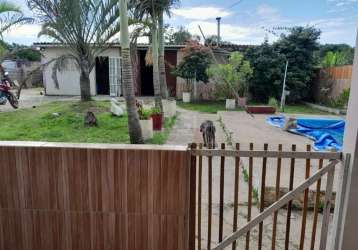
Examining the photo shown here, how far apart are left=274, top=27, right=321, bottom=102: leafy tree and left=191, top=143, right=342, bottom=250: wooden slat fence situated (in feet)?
30.6

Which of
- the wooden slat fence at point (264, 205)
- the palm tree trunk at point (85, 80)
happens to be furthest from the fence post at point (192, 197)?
the palm tree trunk at point (85, 80)

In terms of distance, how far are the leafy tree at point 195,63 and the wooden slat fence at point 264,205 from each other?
8378 millimetres

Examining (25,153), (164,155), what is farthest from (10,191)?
(164,155)

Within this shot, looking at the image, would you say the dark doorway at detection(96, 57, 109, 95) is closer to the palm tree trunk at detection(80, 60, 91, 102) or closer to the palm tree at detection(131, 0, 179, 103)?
the palm tree trunk at detection(80, 60, 91, 102)

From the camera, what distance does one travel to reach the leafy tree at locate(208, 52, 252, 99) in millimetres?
12156

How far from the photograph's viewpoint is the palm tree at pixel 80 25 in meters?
7.86

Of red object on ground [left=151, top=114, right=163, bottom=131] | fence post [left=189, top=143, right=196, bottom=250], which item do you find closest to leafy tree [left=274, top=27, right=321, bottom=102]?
red object on ground [left=151, top=114, right=163, bottom=131]

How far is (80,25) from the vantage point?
Answer: 27.2 ft

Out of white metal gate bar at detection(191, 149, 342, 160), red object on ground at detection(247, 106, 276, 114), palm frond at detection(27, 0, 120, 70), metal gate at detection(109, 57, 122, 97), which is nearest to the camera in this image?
white metal gate bar at detection(191, 149, 342, 160)

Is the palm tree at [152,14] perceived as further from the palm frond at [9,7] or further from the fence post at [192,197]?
the fence post at [192,197]

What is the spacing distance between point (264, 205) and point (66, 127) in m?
5.97

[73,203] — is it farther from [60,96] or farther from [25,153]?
[60,96]

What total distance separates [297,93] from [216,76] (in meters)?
3.92

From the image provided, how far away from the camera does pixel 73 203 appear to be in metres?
2.06
